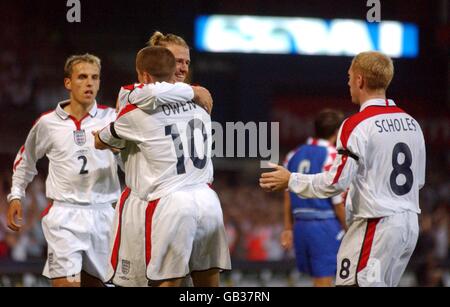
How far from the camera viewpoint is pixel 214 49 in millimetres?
16422

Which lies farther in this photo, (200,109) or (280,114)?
(280,114)

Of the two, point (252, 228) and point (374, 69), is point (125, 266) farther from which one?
point (252, 228)

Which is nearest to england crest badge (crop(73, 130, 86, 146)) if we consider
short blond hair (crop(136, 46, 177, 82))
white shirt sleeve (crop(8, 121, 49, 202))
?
white shirt sleeve (crop(8, 121, 49, 202))

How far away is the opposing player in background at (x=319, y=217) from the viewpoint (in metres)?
8.27

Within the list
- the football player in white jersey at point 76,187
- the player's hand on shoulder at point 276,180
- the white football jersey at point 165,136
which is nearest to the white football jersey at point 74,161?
Result: the football player in white jersey at point 76,187

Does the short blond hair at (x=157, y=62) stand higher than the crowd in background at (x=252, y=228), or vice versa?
the short blond hair at (x=157, y=62)

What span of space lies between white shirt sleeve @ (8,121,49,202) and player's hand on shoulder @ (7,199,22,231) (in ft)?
0.19

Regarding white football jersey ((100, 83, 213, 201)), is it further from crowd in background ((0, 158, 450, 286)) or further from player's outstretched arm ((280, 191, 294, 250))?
crowd in background ((0, 158, 450, 286))

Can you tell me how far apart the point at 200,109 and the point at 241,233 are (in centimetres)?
783

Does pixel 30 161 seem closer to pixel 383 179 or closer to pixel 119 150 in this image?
pixel 119 150

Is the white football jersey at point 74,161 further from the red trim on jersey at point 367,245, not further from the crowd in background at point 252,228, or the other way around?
the crowd in background at point 252,228

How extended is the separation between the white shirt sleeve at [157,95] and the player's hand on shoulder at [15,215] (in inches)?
69.2

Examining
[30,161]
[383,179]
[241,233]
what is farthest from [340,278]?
[241,233]

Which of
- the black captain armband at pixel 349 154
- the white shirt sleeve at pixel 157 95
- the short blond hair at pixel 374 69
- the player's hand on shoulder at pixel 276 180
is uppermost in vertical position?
the short blond hair at pixel 374 69
